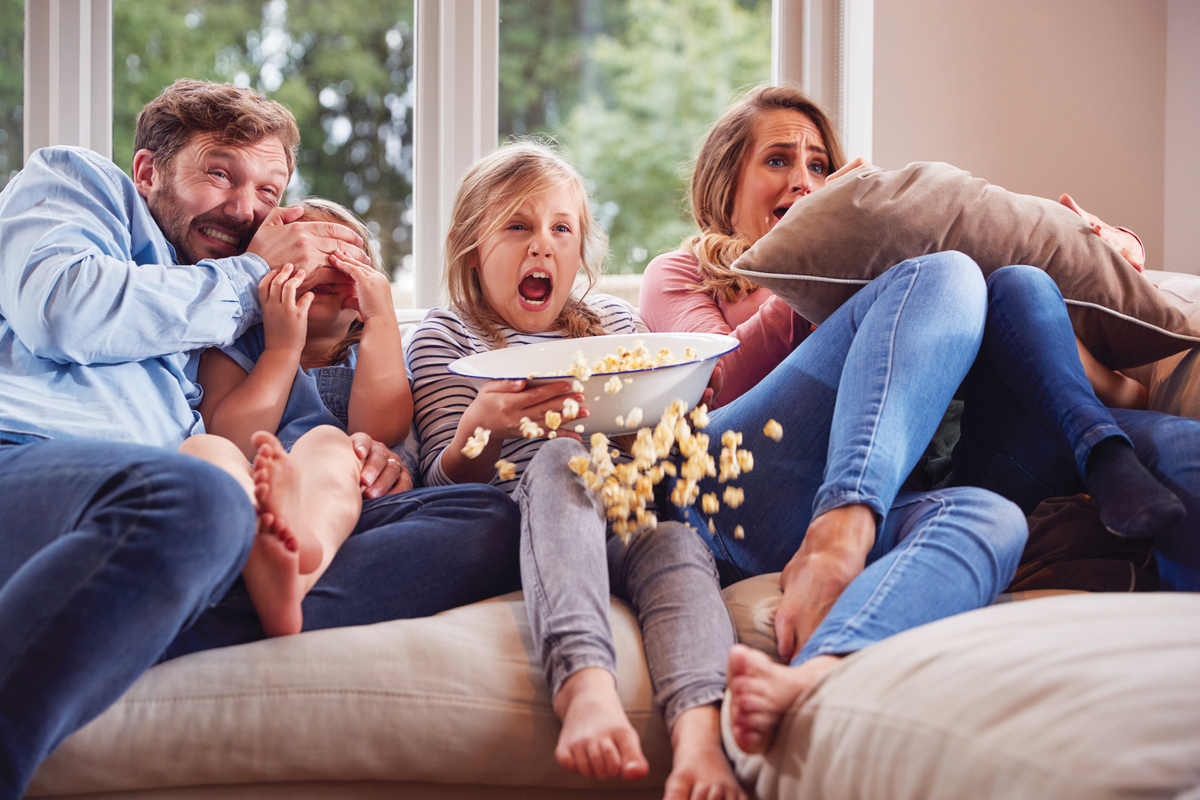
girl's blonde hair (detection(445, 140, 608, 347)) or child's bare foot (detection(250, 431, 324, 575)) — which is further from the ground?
girl's blonde hair (detection(445, 140, 608, 347))

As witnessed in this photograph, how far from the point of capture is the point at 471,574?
1.09 meters

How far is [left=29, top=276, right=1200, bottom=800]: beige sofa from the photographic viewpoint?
1.87ft

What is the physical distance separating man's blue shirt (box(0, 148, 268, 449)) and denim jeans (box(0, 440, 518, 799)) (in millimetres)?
172

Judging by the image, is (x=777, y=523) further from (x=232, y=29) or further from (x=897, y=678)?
(x=232, y=29)

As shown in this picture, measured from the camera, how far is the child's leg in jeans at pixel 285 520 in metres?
0.88

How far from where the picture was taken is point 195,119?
4.48 ft

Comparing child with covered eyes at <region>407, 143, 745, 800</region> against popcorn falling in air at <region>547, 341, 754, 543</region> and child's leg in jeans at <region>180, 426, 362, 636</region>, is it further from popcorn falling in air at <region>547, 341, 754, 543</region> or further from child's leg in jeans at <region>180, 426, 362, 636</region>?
child's leg in jeans at <region>180, 426, 362, 636</region>

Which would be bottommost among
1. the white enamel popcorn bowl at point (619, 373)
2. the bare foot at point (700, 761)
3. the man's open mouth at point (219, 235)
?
the bare foot at point (700, 761)

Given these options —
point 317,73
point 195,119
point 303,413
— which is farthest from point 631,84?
point 303,413

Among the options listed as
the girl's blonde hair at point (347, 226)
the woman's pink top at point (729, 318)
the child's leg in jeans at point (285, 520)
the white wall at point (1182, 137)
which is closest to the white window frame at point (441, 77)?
the girl's blonde hair at point (347, 226)

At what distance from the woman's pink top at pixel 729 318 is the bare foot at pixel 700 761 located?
0.69 metres

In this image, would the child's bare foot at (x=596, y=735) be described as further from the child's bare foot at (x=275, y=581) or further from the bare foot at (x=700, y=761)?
the child's bare foot at (x=275, y=581)

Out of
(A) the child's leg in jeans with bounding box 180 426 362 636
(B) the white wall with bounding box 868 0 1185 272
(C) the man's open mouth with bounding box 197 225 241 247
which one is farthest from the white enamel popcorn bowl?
(B) the white wall with bounding box 868 0 1185 272

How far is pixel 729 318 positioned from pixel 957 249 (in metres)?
0.49
